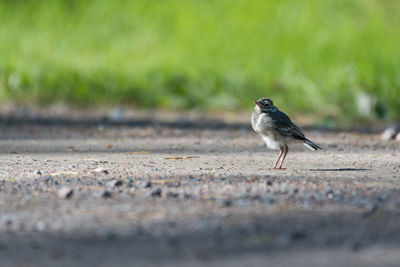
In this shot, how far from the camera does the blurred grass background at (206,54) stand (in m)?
9.88

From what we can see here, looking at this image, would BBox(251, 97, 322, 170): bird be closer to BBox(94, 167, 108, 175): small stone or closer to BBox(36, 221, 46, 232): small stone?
BBox(94, 167, 108, 175): small stone

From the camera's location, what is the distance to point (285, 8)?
12977mm

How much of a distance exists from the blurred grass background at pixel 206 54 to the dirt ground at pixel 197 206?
3.13 metres

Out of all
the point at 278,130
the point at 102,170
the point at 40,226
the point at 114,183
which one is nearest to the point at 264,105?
the point at 278,130

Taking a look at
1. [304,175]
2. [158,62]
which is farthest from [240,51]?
[304,175]

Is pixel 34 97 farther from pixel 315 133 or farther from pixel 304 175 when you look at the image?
pixel 304 175

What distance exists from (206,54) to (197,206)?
7.78m

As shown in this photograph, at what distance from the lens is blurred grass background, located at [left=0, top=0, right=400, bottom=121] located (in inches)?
389

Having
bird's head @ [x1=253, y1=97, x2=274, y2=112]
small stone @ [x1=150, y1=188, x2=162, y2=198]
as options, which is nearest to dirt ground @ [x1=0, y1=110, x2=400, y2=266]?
small stone @ [x1=150, y1=188, x2=162, y2=198]

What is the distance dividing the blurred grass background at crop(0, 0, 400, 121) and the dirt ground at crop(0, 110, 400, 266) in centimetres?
313

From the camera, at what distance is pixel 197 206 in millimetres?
3928

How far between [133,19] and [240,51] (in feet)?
8.71

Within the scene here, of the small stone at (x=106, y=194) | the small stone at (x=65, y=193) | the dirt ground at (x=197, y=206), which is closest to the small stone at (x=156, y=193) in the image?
the dirt ground at (x=197, y=206)

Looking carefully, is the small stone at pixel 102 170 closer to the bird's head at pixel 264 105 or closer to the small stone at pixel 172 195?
the small stone at pixel 172 195
